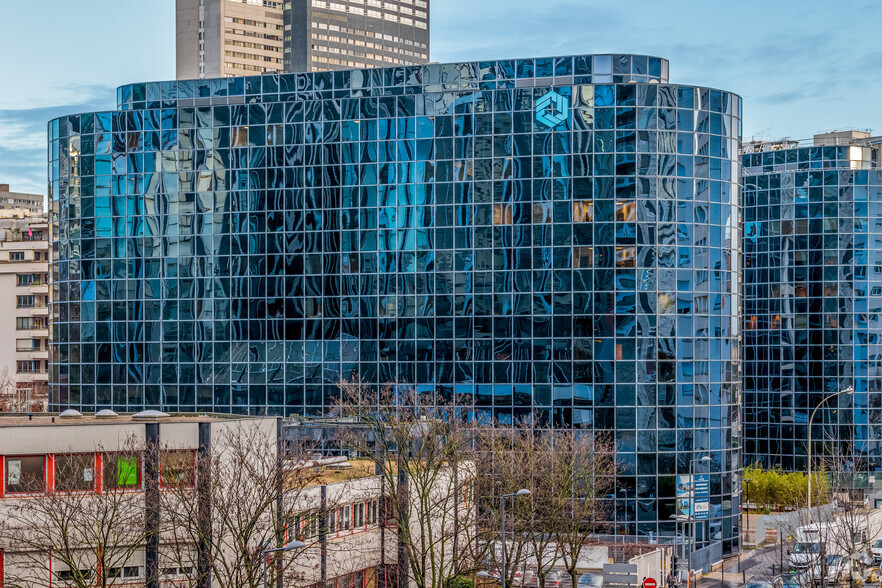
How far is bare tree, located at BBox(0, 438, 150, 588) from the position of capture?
50.8 metres

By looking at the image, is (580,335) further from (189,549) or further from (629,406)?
(189,549)

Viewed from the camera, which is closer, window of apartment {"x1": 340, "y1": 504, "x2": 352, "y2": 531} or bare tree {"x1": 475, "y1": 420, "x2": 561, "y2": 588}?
window of apartment {"x1": 340, "y1": 504, "x2": 352, "y2": 531}

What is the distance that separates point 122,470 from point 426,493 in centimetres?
1859

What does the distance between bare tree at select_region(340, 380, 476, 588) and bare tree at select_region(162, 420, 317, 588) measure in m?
11.6

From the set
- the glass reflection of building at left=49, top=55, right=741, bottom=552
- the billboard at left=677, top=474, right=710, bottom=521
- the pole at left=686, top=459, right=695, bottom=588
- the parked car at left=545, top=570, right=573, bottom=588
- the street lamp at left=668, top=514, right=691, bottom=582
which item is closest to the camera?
the parked car at left=545, top=570, right=573, bottom=588

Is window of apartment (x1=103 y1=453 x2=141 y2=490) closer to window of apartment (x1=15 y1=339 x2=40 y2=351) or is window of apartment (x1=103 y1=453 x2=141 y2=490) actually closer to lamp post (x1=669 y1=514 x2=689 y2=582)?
lamp post (x1=669 y1=514 x2=689 y2=582)

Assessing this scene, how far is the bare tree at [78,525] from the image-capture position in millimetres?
50844

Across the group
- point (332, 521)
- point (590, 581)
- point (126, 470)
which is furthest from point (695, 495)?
point (126, 470)

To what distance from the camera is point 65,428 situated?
2104 inches

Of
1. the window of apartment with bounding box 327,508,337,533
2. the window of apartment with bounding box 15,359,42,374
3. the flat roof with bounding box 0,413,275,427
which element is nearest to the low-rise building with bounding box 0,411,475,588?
the flat roof with bounding box 0,413,275,427

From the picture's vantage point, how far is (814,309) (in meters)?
153

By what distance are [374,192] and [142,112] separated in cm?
2239

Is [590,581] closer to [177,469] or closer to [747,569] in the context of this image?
[747,569]

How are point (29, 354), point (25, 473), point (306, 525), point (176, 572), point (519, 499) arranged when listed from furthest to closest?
point (29, 354)
point (519, 499)
point (306, 525)
point (176, 572)
point (25, 473)
